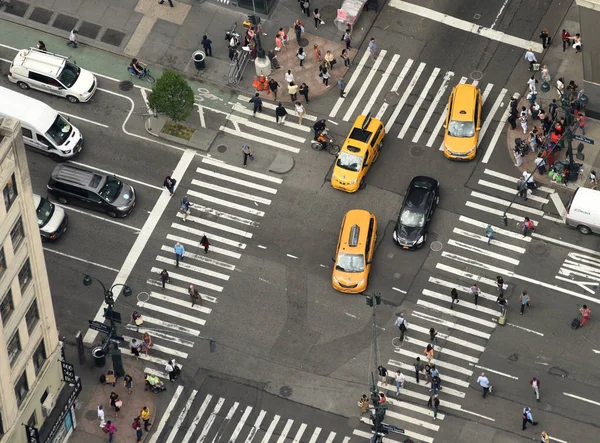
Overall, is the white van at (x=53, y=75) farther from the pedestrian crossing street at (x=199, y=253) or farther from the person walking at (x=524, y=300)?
the person walking at (x=524, y=300)

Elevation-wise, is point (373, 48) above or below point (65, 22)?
above

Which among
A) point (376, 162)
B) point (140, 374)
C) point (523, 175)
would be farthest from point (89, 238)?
point (523, 175)

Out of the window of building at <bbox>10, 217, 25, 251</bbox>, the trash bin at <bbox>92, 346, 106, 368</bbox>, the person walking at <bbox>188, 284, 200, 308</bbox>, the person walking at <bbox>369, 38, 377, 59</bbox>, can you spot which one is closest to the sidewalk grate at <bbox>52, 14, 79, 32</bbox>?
the person walking at <bbox>369, 38, 377, 59</bbox>

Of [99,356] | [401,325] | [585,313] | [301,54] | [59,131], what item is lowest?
[99,356]

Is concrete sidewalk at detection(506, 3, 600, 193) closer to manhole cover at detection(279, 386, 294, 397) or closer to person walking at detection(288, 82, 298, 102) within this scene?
person walking at detection(288, 82, 298, 102)

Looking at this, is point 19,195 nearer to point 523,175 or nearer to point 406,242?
Answer: point 406,242

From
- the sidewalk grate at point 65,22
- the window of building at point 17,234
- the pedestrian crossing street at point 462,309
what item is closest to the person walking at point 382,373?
the pedestrian crossing street at point 462,309

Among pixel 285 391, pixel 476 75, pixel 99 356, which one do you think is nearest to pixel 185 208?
pixel 99 356

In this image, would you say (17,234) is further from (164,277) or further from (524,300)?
(524,300)
